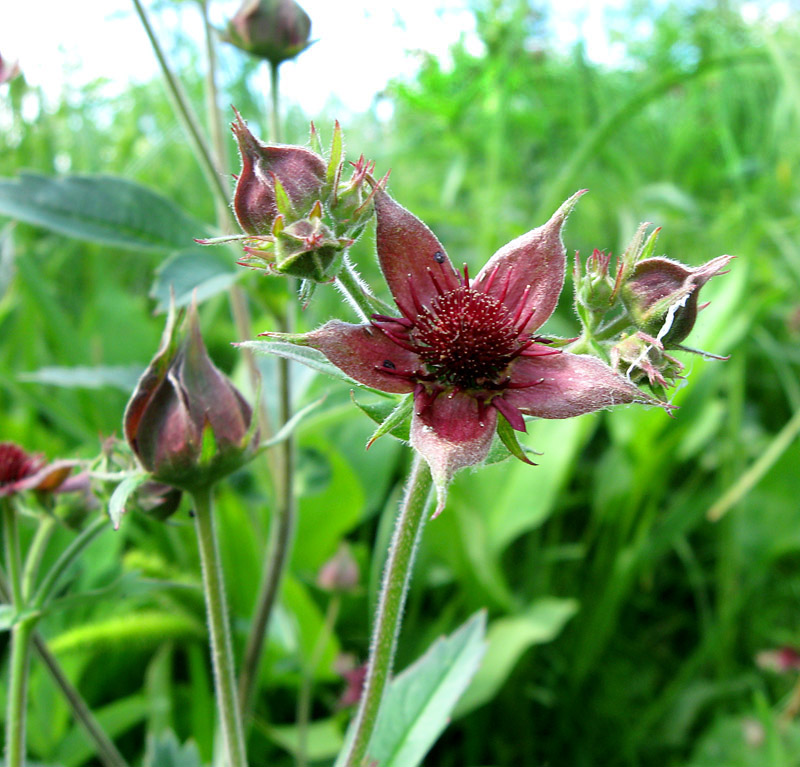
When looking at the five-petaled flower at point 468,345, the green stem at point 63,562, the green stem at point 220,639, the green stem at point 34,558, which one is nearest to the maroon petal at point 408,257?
the five-petaled flower at point 468,345

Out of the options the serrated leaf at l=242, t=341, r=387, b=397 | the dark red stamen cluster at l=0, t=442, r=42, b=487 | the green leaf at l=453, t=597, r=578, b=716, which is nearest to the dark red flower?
the dark red stamen cluster at l=0, t=442, r=42, b=487

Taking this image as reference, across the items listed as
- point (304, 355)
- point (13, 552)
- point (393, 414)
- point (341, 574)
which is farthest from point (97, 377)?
point (393, 414)

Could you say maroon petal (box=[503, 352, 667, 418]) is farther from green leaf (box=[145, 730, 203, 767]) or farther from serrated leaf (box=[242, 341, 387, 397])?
green leaf (box=[145, 730, 203, 767])

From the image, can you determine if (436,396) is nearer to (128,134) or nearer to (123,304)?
(123,304)

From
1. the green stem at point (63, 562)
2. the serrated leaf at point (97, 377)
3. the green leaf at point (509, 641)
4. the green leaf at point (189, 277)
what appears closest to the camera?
the green stem at point (63, 562)

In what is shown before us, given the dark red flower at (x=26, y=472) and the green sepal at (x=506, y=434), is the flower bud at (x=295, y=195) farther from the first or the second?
the dark red flower at (x=26, y=472)

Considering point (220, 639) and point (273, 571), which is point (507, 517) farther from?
point (220, 639)
